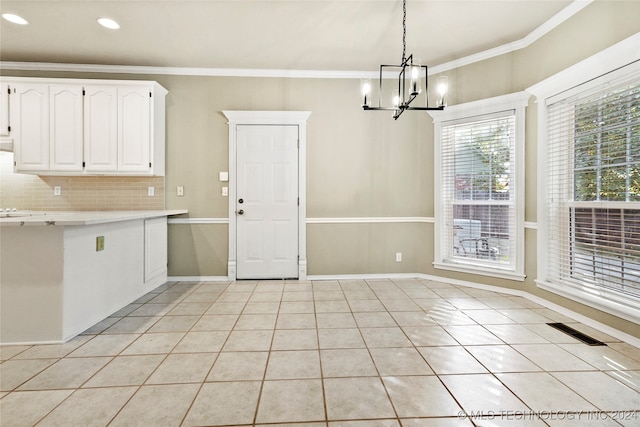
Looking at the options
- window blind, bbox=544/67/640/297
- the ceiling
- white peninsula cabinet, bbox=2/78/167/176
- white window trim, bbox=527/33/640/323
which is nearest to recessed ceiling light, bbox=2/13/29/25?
the ceiling

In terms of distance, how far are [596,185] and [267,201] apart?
3261 millimetres

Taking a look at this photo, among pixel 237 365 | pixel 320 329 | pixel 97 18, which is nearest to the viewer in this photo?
pixel 237 365

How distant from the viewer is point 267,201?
3.76 m

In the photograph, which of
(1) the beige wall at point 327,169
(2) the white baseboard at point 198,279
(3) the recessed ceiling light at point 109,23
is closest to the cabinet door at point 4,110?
(1) the beige wall at point 327,169

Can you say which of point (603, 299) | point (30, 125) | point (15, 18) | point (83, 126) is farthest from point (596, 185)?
point (30, 125)

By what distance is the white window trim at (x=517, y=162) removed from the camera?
3.06 m

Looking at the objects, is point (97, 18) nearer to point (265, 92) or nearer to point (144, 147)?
point (144, 147)

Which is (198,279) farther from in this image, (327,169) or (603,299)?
(603,299)

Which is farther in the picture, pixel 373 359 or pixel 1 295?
pixel 1 295

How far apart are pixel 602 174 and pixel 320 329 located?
102 inches

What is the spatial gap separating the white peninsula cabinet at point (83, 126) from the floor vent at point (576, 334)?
A: 4.30 metres

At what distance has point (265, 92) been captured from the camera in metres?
3.73

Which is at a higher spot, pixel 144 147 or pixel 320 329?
pixel 144 147

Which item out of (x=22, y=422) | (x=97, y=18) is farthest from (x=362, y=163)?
(x=22, y=422)
